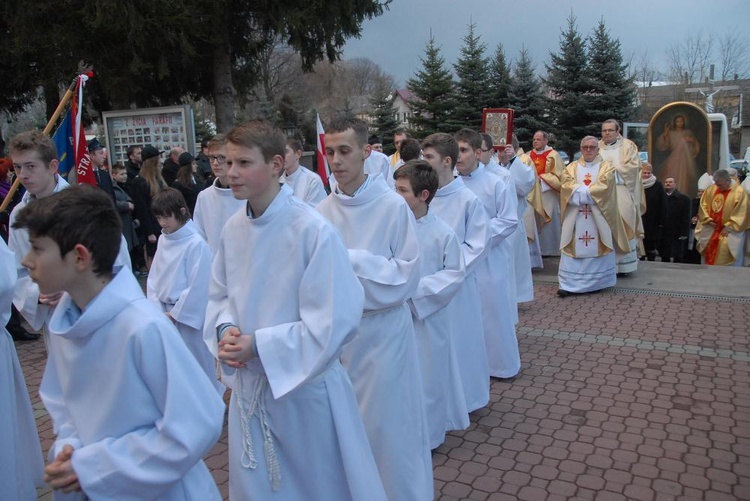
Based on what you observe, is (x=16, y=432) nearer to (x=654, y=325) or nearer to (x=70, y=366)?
(x=70, y=366)

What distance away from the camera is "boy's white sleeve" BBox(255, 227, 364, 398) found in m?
2.48

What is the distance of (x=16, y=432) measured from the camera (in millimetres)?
3246

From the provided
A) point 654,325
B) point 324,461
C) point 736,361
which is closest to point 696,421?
point 736,361

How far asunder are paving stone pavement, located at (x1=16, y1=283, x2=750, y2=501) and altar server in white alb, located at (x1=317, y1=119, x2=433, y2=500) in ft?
2.16

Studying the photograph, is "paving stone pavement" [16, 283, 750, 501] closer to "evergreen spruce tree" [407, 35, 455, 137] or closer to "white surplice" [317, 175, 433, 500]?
"white surplice" [317, 175, 433, 500]

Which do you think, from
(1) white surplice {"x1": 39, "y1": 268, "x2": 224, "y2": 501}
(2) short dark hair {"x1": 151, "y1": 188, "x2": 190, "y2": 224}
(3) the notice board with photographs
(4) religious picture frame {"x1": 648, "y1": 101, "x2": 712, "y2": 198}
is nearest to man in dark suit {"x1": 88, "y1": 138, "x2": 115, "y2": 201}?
(3) the notice board with photographs

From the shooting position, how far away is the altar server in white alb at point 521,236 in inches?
319

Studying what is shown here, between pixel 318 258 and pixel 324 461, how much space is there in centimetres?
83

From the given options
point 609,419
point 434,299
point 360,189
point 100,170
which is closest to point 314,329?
point 360,189

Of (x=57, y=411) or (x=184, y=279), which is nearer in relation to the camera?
(x=57, y=411)

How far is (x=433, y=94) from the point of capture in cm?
2719

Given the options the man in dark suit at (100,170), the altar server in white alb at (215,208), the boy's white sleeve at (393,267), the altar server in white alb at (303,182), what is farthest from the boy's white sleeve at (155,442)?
the man in dark suit at (100,170)

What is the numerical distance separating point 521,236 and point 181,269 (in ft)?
16.4

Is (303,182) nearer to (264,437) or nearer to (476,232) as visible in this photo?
(476,232)
